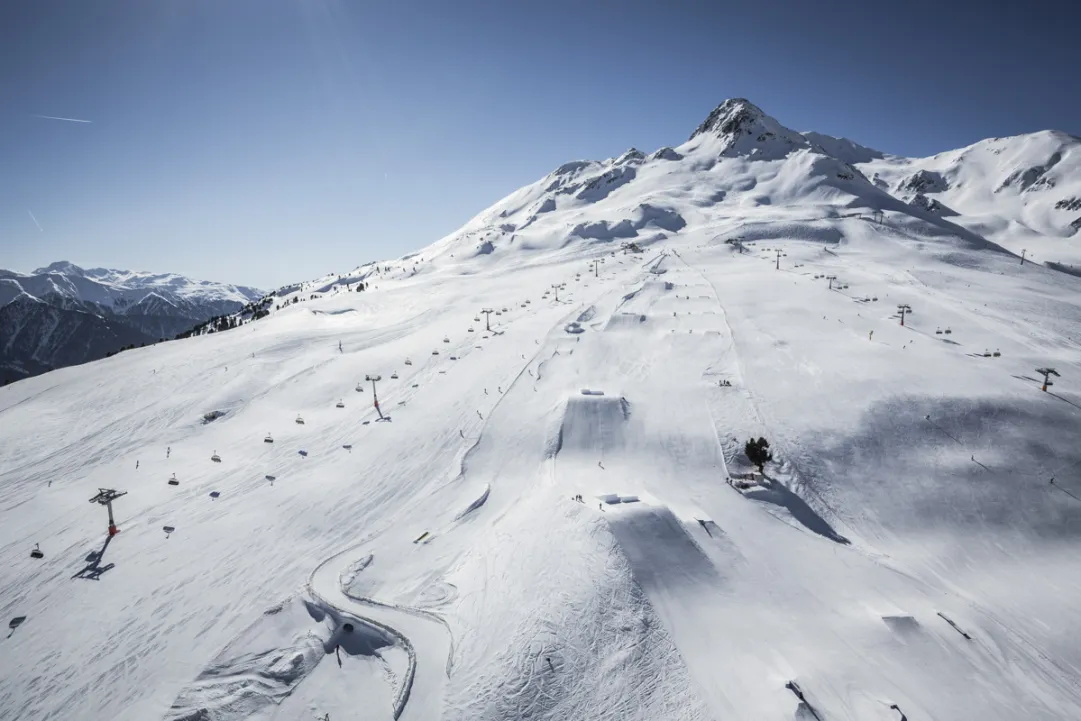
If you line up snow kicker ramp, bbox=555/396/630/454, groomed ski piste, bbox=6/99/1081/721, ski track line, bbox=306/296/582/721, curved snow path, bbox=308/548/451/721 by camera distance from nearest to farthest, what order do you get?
curved snow path, bbox=308/548/451/721 → ski track line, bbox=306/296/582/721 → groomed ski piste, bbox=6/99/1081/721 → snow kicker ramp, bbox=555/396/630/454

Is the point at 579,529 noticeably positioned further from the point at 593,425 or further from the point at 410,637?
the point at 593,425

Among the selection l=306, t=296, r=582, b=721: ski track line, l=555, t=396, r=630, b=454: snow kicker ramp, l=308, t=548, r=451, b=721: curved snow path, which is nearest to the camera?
l=308, t=548, r=451, b=721: curved snow path

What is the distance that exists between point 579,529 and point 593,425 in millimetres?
16020

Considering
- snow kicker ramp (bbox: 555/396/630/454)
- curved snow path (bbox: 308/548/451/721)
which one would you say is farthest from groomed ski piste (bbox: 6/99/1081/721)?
snow kicker ramp (bbox: 555/396/630/454)

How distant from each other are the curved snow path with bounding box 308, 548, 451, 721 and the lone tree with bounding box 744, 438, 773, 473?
87.5ft

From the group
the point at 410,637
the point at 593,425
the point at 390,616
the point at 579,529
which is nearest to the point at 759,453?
the point at 593,425

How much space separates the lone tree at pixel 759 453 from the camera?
37062mm

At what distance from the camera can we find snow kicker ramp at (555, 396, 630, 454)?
138 feet

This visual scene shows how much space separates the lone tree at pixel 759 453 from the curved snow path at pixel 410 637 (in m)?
26.7

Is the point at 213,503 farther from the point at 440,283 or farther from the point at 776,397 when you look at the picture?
the point at 440,283

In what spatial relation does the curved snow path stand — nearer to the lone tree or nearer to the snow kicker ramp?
the snow kicker ramp

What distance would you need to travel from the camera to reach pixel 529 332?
74438 millimetres

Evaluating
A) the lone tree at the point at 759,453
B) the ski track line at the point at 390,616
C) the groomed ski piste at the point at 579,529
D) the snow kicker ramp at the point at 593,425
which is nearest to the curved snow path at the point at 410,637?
the ski track line at the point at 390,616

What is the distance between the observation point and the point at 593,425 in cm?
4459
